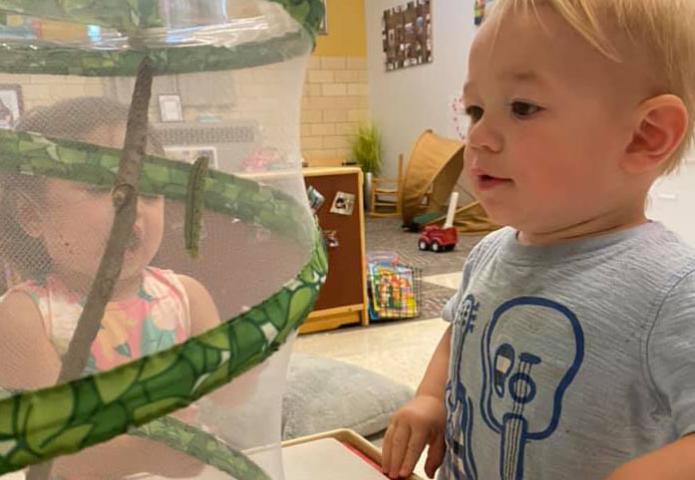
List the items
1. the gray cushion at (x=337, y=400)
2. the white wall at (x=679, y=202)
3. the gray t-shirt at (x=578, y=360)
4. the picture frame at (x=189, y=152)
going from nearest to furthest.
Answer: the picture frame at (x=189, y=152) → the gray t-shirt at (x=578, y=360) → the gray cushion at (x=337, y=400) → the white wall at (x=679, y=202)

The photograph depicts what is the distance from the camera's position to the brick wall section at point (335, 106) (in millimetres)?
4707

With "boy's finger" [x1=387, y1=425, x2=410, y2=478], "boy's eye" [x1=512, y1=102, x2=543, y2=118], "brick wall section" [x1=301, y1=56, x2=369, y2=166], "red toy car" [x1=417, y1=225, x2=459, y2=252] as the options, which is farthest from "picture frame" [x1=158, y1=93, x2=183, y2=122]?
"brick wall section" [x1=301, y1=56, x2=369, y2=166]

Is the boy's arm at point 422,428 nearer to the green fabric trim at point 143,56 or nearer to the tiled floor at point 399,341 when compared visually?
the green fabric trim at point 143,56

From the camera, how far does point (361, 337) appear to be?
81.2 inches

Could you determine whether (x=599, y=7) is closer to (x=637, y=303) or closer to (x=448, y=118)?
(x=637, y=303)

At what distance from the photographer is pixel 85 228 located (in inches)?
13.3

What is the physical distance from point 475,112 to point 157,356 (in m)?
0.37

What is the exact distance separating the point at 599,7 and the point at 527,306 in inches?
8.6

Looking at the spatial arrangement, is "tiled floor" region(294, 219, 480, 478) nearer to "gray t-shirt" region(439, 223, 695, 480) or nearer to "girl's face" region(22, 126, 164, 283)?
"gray t-shirt" region(439, 223, 695, 480)

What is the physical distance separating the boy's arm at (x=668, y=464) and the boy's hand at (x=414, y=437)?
0.71ft

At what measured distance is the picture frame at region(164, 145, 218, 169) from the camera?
0.36m

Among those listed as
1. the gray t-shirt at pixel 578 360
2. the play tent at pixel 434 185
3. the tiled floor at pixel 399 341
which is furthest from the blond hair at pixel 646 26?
the play tent at pixel 434 185

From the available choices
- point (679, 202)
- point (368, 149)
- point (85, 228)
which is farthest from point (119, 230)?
point (368, 149)

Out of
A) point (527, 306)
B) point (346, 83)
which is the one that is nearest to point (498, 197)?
point (527, 306)
